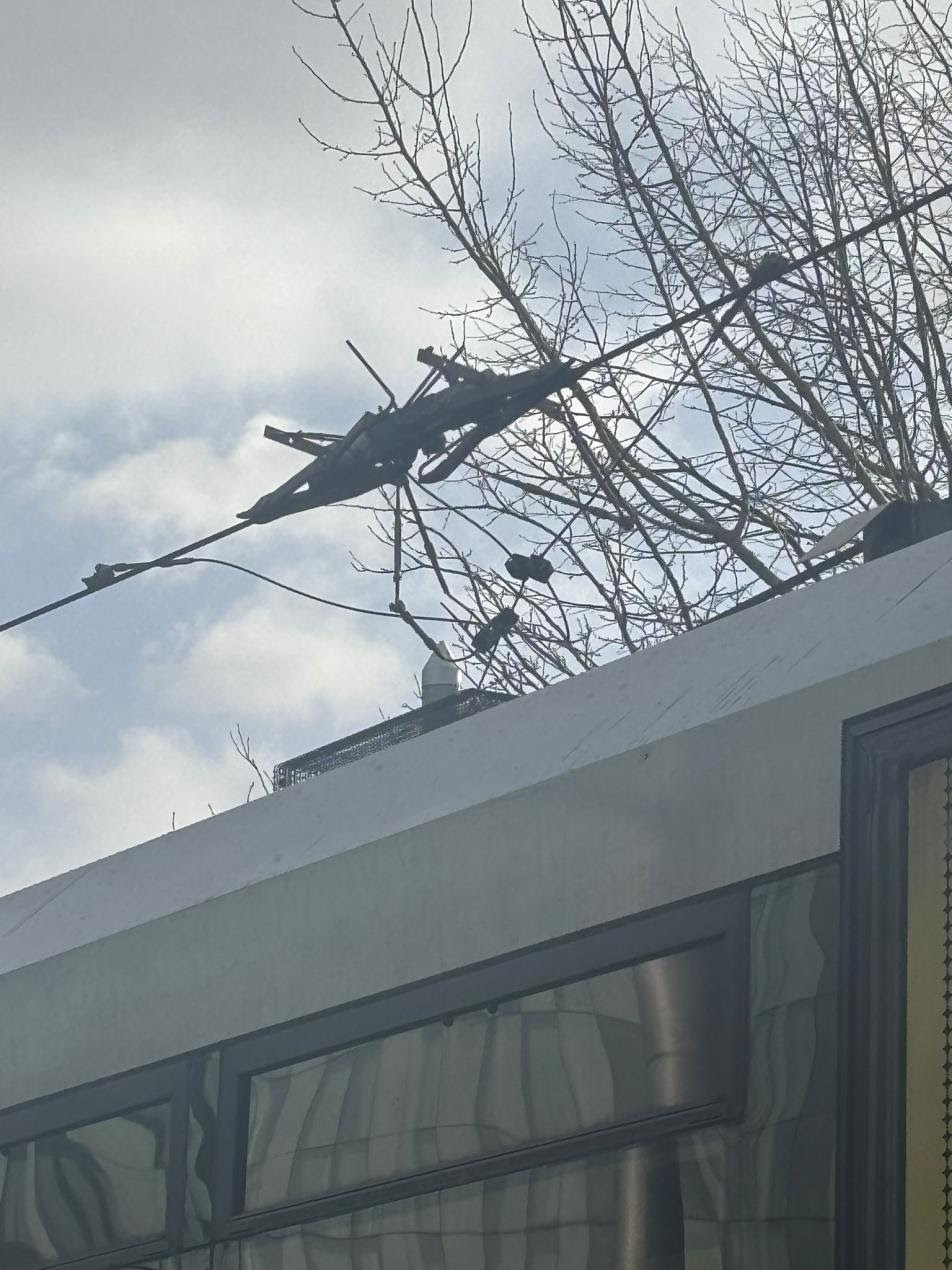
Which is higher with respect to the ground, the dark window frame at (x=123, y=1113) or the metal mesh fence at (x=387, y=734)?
the metal mesh fence at (x=387, y=734)

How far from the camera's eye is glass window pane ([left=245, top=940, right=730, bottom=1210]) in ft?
10.2

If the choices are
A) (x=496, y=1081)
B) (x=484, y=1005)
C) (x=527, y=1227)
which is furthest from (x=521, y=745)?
(x=527, y=1227)

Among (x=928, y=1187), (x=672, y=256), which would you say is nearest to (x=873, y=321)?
(x=672, y=256)

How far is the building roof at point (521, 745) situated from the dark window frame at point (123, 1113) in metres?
0.32

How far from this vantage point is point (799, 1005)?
9.68 ft

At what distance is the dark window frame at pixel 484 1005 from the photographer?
306 centimetres

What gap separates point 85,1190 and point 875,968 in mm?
2074

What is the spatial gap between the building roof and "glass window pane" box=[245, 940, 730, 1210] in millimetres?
400

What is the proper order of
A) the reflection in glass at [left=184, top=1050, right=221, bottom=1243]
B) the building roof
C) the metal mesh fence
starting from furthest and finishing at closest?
1. the metal mesh fence
2. the reflection in glass at [left=184, top=1050, right=221, bottom=1243]
3. the building roof

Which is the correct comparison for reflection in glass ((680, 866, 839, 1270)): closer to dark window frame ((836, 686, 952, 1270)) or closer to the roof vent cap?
dark window frame ((836, 686, 952, 1270))

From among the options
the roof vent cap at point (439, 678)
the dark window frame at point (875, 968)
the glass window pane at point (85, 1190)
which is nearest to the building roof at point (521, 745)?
the dark window frame at point (875, 968)

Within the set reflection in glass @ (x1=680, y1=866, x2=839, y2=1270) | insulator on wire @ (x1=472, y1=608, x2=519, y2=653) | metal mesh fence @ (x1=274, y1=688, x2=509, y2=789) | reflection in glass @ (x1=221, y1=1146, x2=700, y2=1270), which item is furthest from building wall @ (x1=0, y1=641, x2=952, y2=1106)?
insulator on wire @ (x1=472, y1=608, x2=519, y2=653)

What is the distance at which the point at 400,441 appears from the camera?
19.8 feet

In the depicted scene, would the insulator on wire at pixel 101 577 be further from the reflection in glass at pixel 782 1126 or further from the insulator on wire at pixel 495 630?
the reflection in glass at pixel 782 1126
